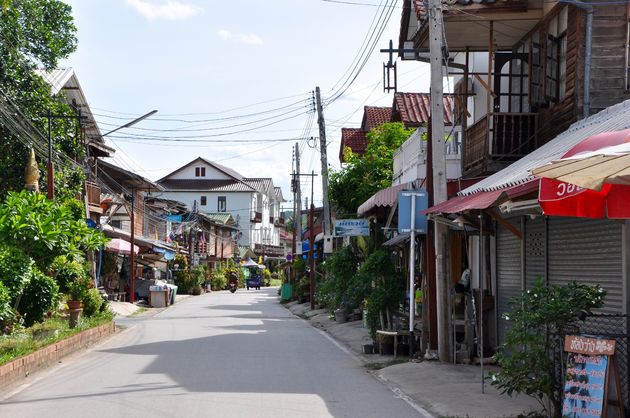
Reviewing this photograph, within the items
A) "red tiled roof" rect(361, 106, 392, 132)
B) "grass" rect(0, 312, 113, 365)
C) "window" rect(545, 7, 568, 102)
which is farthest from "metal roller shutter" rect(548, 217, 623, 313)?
"red tiled roof" rect(361, 106, 392, 132)

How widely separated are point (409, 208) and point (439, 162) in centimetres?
142

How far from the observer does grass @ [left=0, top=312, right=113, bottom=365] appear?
45.0 feet

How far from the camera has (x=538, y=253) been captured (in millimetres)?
13344

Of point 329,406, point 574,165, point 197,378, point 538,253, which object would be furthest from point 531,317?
point 197,378

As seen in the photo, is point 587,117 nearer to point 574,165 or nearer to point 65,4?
point 574,165

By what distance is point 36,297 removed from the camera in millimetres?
15711

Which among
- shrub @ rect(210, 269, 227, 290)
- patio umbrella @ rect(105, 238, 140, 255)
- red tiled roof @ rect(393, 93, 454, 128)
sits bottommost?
shrub @ rect(210, 269, 227, 290)

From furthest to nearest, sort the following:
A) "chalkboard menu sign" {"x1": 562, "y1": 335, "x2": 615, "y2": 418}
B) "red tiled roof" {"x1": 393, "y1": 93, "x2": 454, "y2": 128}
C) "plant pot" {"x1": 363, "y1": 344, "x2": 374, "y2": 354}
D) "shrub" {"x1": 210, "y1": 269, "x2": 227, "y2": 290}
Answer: "shrub" {"x1": 210, "y1": 269, "x2": 227, "y2": 290} → "red tiled roof" {"x1": 393, "y1": 93, "x2": 454, "y2": 128} → "plant pot" {"x1": 363, "y1": 344, "x2": 374, "y2": 354} → "chalkboard menu sign" {"x1": 562, "y1": 335, "x2": 615, "y2": 418}

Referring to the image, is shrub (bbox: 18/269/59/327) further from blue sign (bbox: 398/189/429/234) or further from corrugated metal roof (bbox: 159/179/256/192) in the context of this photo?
corrugated metal roof (bbox: 159/179/256/192)

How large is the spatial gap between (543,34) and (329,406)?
31.8ft

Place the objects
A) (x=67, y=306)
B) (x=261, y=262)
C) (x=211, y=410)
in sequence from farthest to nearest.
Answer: (x=261, y=262) → (x=67, y=306) → (x=211, y=410)

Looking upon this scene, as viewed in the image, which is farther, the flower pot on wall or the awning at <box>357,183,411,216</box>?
the flower pot on wall

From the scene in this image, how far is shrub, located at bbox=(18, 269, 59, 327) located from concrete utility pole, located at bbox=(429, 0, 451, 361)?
7665 mm

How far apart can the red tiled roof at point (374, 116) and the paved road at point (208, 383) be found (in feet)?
74.2
